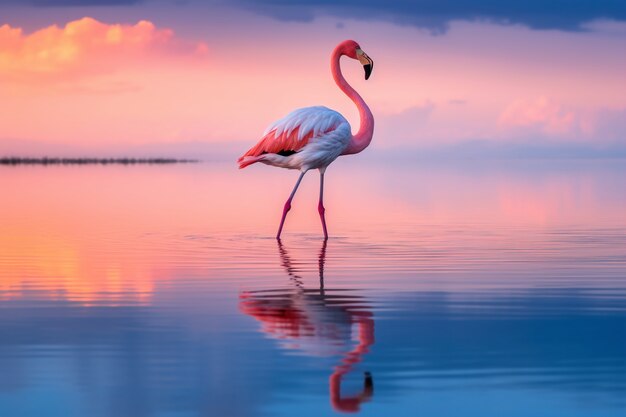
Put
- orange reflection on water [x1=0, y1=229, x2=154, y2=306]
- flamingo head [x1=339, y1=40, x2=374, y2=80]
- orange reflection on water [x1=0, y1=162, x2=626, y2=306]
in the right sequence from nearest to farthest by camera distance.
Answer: orange reflection on water [x1=0, y1=229, x2=154, y2=306]
orange reflection on water [x1=0, y1=162, x2=626, y2=306]
flamingo head [x1=339, y1=40, x2=374, y2=80]

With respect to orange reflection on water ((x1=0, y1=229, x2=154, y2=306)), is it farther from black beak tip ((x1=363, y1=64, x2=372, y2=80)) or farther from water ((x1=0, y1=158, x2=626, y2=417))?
black beak tip ((x1=363, y1=64, x2=372, y2=80))

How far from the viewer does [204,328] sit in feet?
26.4

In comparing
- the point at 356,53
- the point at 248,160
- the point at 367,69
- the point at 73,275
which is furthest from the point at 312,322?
the point at 356,53

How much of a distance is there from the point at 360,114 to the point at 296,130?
5.30 ft

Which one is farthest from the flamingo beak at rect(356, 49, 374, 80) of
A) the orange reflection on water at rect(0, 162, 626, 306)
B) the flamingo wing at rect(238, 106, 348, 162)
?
the orange reflection on water at rect(0, 162, 626, 306)

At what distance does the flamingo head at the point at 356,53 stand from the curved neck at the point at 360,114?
0.10 meters

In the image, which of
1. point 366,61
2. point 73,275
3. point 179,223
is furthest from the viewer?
point 179,223

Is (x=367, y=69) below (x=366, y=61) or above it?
below

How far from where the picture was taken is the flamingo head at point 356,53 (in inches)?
668

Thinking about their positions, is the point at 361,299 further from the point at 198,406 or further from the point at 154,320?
the point at 198,406

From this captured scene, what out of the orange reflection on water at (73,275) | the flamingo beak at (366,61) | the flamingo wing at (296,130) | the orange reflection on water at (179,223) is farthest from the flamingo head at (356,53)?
the orange reflection on water at (73,275)

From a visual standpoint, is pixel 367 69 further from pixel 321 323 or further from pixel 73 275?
pixel 321 323

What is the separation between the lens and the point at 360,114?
17000mm

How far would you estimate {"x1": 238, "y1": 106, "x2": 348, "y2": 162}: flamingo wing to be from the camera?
15.7 meters
